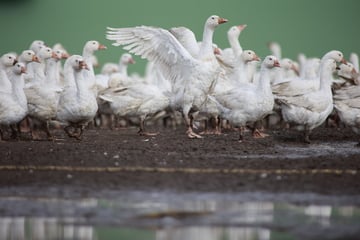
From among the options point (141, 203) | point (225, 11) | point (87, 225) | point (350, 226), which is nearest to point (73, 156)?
point (141, 203)

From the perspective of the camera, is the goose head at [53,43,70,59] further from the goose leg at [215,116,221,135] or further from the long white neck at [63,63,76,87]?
the goose leg at [215,116,221,135]

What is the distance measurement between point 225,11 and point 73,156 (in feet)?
37.4

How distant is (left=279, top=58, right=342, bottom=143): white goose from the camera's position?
46.5ft

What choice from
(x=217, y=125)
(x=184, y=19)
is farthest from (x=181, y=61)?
(x=184, y=19)

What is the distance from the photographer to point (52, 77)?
1616 centimetres

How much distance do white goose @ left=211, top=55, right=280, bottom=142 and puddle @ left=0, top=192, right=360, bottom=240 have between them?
14.8ft

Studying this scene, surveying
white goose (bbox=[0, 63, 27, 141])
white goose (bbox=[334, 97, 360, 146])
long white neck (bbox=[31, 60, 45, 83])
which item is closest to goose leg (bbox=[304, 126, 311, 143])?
white goose (bbox=[334, 97, 360, 146])

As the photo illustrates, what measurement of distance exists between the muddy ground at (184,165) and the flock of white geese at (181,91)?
0.44 meters

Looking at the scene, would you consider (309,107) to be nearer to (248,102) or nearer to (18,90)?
(248,102)

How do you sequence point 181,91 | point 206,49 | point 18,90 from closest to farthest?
point 18,90 → point 206,49 → point 181,91

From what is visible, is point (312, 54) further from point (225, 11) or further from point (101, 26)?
point (101, 26)

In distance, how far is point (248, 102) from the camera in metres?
14.2

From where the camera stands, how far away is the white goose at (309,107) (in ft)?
46.5

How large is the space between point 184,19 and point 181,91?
7.84 m
